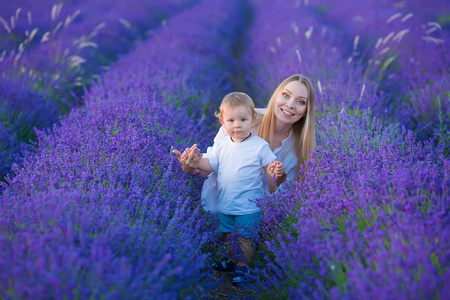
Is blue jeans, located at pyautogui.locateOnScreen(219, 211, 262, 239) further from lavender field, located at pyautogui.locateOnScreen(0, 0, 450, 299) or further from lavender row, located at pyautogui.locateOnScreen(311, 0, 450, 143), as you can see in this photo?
lavender row, located at pyautogui.locateOnScreen(311, 0, 450, 143)

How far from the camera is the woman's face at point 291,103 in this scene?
2.86m

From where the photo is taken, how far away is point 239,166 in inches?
99.0

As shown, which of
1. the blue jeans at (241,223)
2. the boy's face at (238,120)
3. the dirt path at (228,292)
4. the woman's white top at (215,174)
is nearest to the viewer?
the dirt path at (228,292)

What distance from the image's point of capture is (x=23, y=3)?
10383mm

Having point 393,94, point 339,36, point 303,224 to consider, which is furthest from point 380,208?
point 339,36

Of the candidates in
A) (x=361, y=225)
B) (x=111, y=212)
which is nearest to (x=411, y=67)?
(x=361, y=225)

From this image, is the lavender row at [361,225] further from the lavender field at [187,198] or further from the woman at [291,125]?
the woman at [291,125]

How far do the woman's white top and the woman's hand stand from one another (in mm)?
178

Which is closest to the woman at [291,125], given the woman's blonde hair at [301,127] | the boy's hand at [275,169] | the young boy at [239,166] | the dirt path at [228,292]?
the woman's blonde hair at [301,127]

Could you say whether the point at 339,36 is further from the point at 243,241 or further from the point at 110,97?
the point at 243,241

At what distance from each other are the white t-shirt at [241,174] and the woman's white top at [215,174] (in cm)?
6

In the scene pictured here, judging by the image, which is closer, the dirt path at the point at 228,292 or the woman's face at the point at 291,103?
the dirt path at the point at 228,292

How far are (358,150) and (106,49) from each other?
19.5 feet

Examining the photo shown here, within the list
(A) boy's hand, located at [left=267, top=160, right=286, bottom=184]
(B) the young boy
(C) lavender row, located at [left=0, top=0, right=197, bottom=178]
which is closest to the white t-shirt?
(B) the young boy
